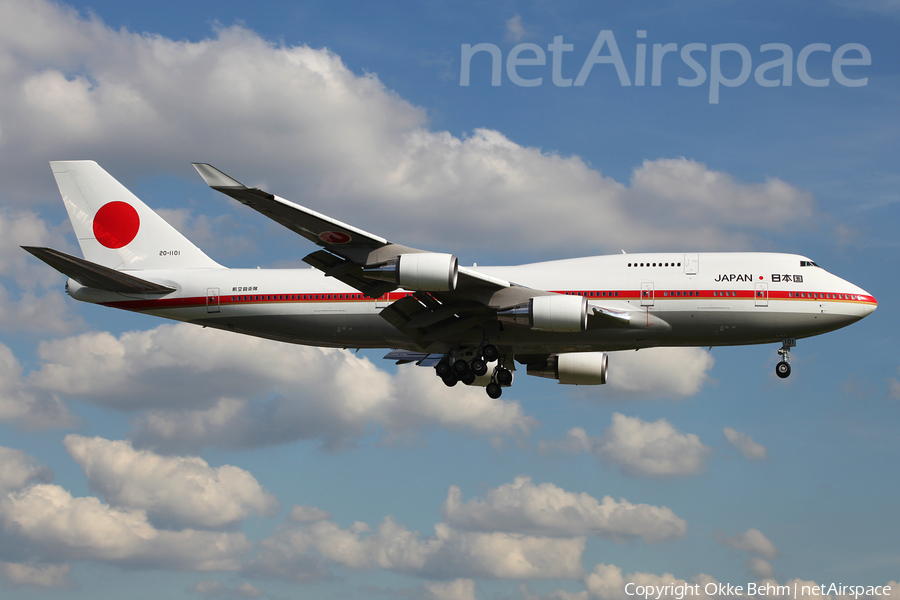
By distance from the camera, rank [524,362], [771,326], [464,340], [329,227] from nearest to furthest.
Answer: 1. [329,227]
2. [771,326]
3. [464,340]
4. [524,362]

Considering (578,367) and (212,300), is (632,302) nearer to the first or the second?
(578,367)

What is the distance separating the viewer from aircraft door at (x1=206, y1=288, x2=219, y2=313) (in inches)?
1601

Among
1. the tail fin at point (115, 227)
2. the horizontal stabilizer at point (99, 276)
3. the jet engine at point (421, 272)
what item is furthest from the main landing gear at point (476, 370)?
the horizontal stabilizer at point (99, 276)

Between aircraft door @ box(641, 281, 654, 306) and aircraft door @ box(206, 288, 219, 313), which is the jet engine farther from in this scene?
aircraft door @ box(206, 288, 219, 313)

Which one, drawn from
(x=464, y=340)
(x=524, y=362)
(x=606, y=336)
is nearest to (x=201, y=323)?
(x=464, y=340)

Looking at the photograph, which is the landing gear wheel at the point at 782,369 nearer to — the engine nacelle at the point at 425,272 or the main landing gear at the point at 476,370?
the main landing gear at the point at 476,370

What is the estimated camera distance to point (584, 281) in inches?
1484

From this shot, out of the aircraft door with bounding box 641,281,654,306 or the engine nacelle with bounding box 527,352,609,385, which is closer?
the aircraft door with bounding box 641,281,654,306

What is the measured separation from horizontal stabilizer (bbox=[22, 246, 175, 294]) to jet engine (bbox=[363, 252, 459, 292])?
1379 centimetres

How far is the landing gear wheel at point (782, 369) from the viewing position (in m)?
37.0

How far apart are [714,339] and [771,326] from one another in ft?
7.53

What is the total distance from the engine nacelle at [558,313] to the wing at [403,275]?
100cm

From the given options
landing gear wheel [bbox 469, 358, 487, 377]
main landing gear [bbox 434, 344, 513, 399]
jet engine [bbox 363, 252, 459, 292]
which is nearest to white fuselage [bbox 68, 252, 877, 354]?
main landing gear [bbox 434, 344, 513, 399]

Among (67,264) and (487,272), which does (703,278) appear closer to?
(487,272)
